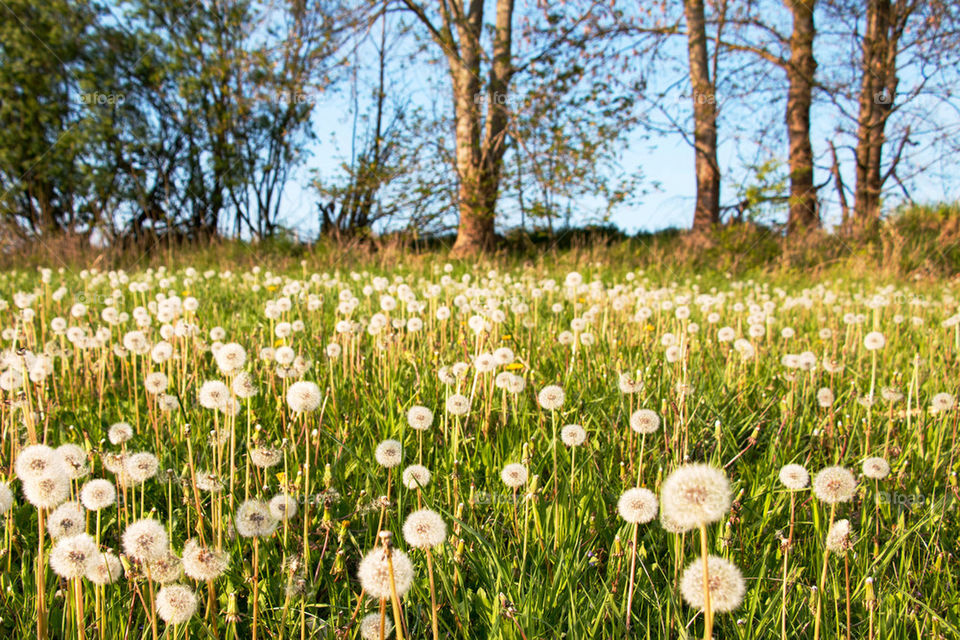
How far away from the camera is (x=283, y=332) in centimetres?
315

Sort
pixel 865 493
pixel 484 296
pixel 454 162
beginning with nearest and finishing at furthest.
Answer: pixel 865 493
pixel 484 296
pixel 454 162

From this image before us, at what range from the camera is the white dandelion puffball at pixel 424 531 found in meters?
1.16

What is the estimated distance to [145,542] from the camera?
116 cm

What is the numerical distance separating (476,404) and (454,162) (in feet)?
30.7

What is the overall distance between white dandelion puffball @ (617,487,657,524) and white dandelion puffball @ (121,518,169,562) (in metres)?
0.91

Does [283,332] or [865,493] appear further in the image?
[283,332]

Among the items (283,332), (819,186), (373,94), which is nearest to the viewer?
(283,332)

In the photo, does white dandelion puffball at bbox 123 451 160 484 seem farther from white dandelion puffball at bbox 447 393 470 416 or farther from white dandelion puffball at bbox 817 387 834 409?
white dandelion puffball at bbox 817 387 834 409

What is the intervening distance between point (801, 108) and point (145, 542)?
16.1 metres

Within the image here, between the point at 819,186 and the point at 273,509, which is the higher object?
the point at 819,186

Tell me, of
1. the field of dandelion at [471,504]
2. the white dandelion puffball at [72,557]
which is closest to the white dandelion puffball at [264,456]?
the field of dandelion at [471,504]

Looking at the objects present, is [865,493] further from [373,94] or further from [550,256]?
[373,94]

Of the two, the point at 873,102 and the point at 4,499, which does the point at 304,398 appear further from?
the point at 873,102

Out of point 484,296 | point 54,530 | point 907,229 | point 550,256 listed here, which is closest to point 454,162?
point 550,256
